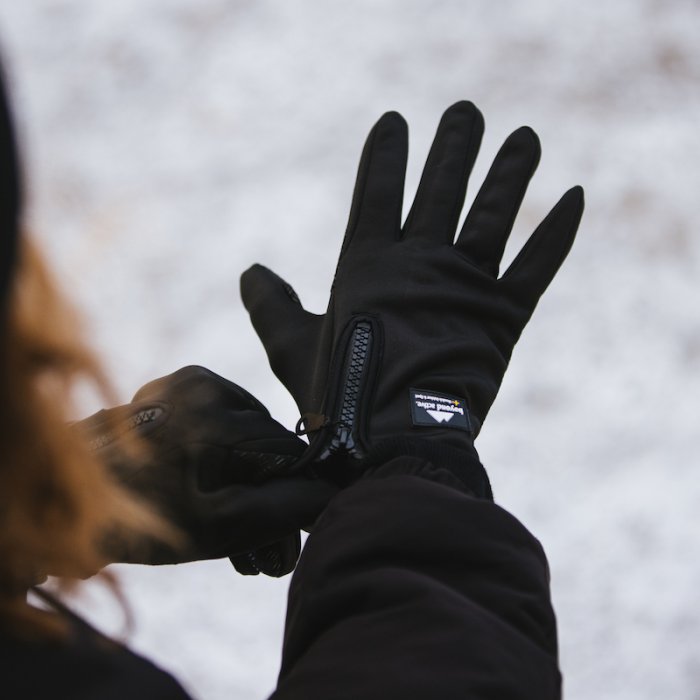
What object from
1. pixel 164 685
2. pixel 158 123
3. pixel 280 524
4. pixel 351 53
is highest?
pixel 351 53

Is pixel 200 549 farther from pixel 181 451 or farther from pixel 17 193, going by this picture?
pixel 17 193

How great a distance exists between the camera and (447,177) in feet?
3.87

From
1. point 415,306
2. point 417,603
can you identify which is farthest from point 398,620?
point 415,306

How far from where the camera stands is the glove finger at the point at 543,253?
1122 millimetres

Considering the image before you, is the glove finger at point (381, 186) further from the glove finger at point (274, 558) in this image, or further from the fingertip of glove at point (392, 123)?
the glove finger at point (274, 558)

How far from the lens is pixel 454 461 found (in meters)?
0.89

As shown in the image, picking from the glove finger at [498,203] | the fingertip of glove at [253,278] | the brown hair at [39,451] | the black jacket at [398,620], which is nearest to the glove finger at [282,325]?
the fingertip of glove at [253,278]

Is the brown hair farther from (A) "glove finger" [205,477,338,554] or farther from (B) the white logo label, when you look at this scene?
(B) the white logo label

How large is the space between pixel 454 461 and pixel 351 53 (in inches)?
37.6

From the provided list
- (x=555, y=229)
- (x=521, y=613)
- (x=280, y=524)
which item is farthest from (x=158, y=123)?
(x=521, y=613)

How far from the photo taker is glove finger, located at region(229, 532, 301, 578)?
97cm

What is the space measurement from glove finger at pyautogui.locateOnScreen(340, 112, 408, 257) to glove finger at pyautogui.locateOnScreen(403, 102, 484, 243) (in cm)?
3

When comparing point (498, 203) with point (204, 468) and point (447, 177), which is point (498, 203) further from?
point (204, 468)

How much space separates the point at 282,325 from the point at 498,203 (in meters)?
0.31
